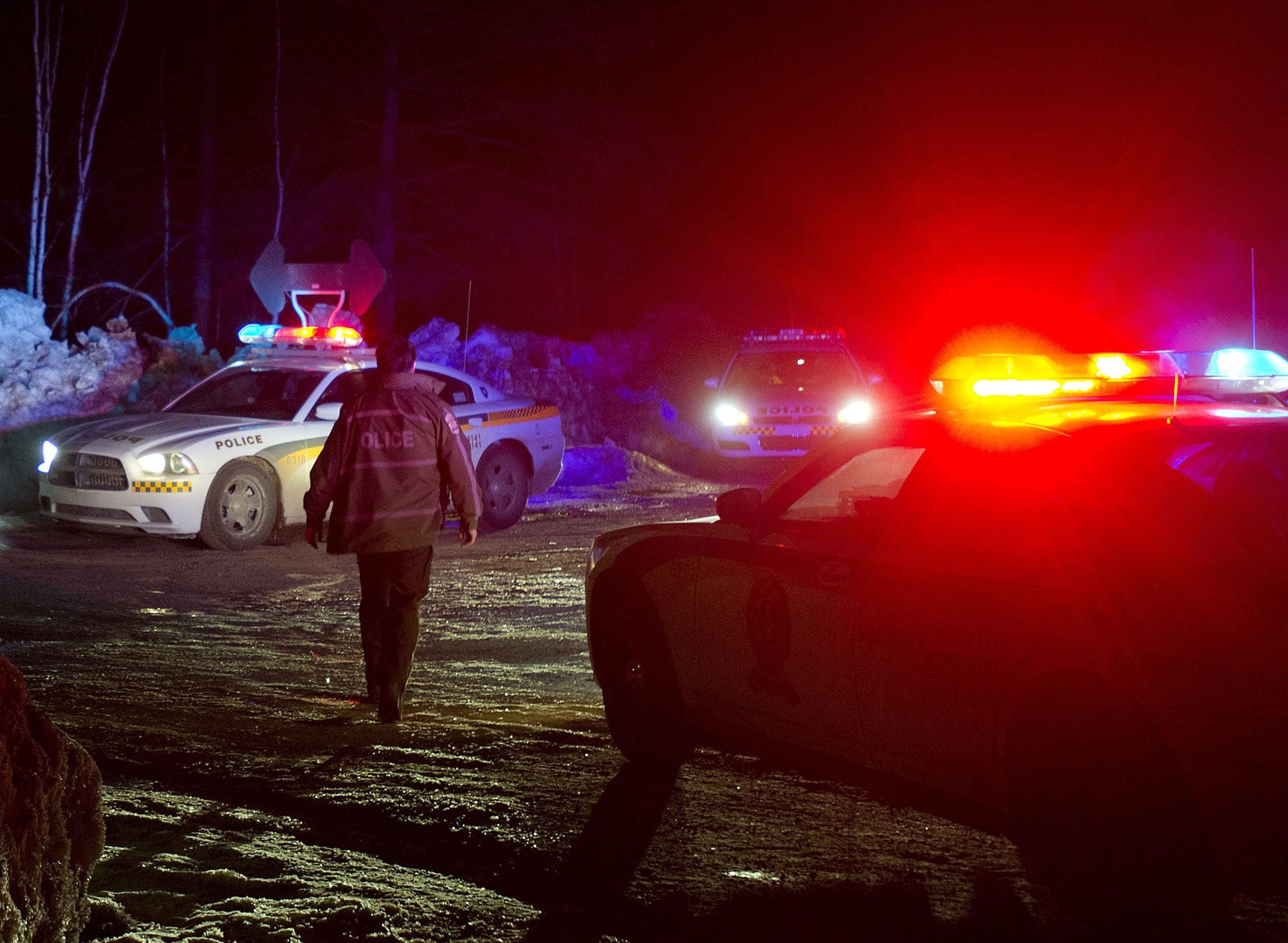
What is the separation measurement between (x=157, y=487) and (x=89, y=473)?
660mm

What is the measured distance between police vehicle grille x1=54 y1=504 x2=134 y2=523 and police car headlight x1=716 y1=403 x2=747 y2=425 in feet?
25.0

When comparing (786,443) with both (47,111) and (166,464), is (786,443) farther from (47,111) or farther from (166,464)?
(47,111)

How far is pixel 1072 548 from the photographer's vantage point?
3.64m

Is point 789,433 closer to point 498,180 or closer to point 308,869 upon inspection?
point 308,869

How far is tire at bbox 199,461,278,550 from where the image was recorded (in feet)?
35.2

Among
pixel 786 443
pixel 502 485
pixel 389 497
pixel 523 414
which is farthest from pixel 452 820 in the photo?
pixel 786 443

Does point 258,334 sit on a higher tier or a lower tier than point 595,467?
higher

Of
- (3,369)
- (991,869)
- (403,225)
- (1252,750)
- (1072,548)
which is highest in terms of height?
(403,225)

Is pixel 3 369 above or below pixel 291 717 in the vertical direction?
above

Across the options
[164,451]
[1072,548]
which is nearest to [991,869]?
[1072,548]

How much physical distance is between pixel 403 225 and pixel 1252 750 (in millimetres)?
26727

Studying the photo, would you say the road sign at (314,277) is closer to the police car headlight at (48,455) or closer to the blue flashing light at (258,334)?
the blue flashing light at (258,334)

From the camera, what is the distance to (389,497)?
18.8ft

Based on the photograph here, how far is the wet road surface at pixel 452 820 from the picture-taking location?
358 cm
